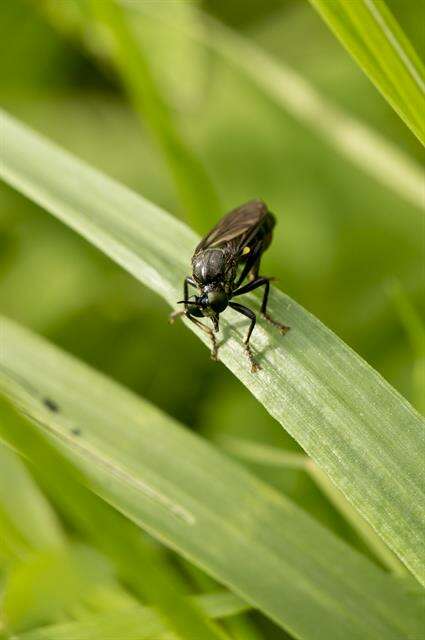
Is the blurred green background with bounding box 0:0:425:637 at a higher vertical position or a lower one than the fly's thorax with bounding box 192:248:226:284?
higher

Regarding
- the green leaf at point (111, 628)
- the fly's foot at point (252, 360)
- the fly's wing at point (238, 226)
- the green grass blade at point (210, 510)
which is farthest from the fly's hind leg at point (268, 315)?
the green leaf at point (111, 628)

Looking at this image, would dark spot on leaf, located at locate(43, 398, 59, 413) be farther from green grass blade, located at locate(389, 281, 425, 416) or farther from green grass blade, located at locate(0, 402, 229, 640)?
green grass blade, located at locate(389, 281, 425, 416)

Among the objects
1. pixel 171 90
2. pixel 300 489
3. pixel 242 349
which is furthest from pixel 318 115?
pixel 242 349

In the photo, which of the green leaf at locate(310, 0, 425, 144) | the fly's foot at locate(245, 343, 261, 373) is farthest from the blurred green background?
the green leaf at locate(310, 0, 425, 144)

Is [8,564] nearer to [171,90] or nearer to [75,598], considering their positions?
[75,598]

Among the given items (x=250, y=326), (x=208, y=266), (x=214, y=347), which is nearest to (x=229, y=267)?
(x=208, y=266)

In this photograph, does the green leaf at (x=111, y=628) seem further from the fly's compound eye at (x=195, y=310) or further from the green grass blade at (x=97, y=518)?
the fly's compound eye at (x=195, y=310)
